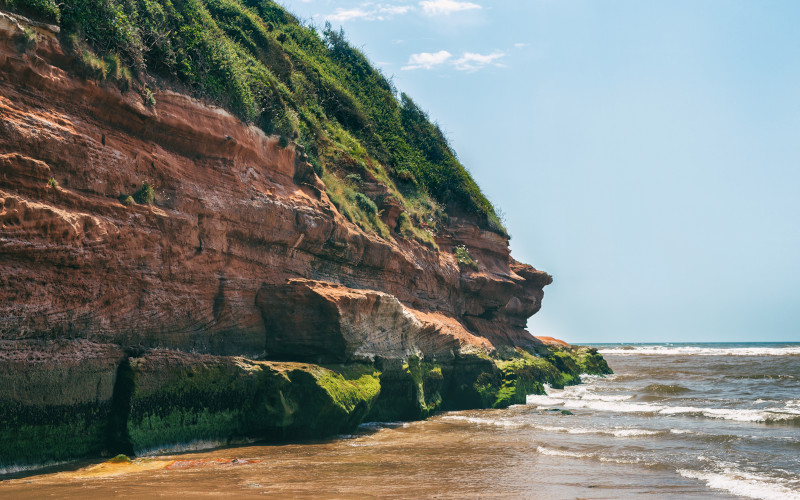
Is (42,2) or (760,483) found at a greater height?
(42,2)

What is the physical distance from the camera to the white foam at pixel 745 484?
8.68 meters

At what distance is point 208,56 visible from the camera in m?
13.2

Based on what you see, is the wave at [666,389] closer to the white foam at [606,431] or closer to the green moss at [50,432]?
the white foam at [606,431]

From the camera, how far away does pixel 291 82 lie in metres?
21.1

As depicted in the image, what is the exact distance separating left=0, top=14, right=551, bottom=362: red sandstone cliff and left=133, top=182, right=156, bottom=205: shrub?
109 millimetres

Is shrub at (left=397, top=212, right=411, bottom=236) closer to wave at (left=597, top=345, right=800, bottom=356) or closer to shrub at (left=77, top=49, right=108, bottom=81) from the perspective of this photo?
shrub at (left=77, top=49, right=108, bottom=81)

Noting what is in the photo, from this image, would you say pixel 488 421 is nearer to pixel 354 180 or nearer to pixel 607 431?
pixel 607 431

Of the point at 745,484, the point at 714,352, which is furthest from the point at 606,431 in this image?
the point at 714,352

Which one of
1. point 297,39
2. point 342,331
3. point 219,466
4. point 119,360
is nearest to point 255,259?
point 342,331

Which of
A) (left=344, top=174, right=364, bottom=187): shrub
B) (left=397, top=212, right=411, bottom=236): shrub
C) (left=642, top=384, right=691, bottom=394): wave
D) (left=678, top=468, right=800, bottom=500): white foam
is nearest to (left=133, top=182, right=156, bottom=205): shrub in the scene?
(left=344, top=174, right=364, bottom=187): shrub

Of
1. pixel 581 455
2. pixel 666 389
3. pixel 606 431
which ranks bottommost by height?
pixel 581 455

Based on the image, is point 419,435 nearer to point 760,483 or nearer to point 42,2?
point 760,483

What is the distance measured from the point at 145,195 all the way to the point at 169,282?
1605 millimetres

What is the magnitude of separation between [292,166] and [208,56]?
3155 millimetres
